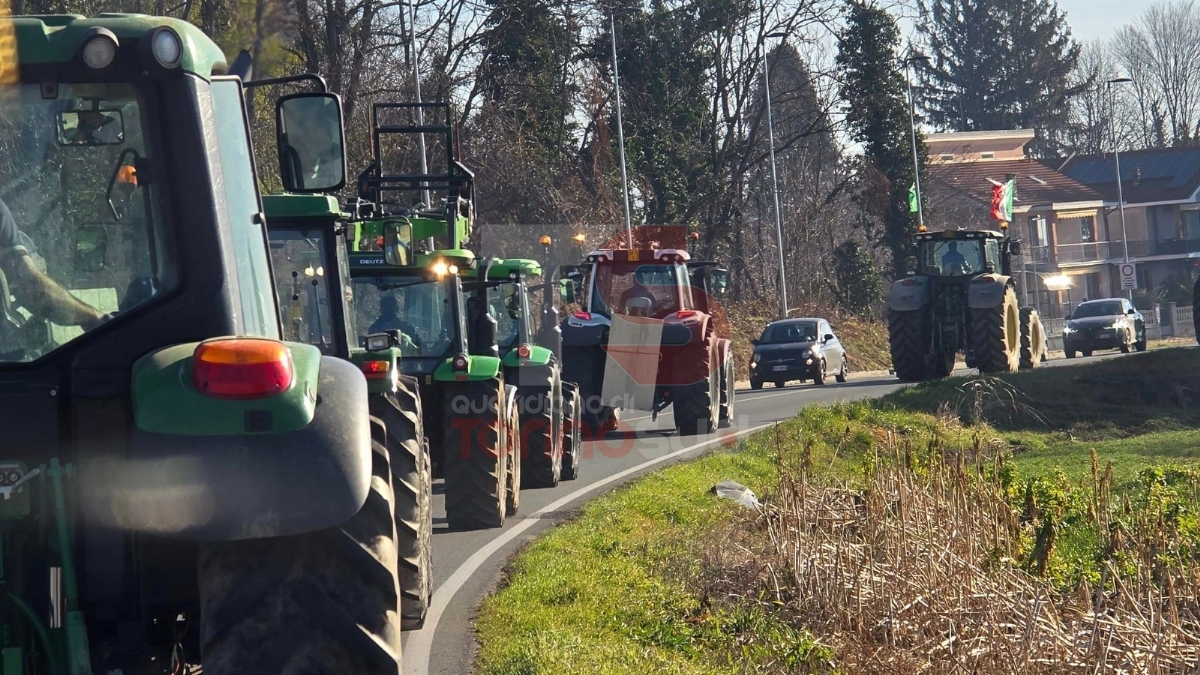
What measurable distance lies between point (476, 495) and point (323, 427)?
7304mm

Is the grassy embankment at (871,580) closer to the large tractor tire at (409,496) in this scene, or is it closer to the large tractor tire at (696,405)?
the large tractor tire at (409,496)

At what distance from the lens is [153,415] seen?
3.72 m

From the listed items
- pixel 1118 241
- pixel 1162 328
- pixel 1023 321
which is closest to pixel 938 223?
pixel 1162 328

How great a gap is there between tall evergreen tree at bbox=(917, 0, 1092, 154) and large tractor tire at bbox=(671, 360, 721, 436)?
6849 cm

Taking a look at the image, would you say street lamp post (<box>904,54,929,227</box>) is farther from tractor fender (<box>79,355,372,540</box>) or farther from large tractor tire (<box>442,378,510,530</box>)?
tractor fender (<box>79,355,372,540</box>)

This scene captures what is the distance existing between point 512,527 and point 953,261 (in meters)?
16.8

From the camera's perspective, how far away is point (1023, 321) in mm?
27500

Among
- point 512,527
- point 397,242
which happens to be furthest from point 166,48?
point 512,527

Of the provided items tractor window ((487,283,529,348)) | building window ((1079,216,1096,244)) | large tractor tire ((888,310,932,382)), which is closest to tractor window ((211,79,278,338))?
tractor window ((487,283,529,348))

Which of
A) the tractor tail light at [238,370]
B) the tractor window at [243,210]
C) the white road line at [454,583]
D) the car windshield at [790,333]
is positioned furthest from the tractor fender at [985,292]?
the tractor tail light at [238,370]

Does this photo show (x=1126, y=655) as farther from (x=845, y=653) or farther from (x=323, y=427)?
(x=323, y=427)

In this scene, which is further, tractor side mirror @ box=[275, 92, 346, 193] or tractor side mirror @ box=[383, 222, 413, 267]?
tractor side mirror @ box=[383, 222, 413, 267]

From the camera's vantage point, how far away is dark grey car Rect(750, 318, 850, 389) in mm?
30547

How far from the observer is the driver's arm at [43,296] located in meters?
3.93
